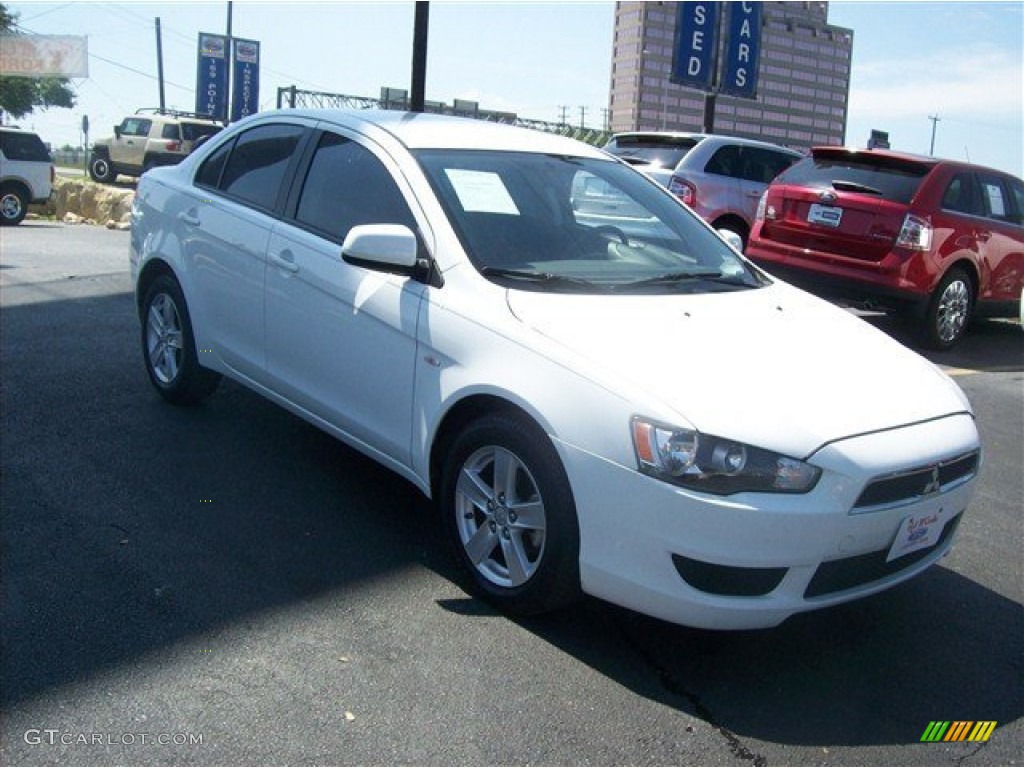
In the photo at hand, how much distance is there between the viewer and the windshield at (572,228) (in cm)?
391

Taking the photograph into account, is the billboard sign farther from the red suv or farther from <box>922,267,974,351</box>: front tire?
<box>922,267,974,351</box>: front tire

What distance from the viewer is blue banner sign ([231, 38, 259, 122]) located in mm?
28383

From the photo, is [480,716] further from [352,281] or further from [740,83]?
[740,83]

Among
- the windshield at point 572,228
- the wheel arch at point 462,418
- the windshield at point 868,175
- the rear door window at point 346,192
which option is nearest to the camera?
the wheel arch at point 462,418

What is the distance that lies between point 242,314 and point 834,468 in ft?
9.70

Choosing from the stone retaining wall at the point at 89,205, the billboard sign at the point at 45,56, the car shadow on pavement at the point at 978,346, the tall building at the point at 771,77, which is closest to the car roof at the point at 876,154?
the car shadow on pavement at the point at 978,346

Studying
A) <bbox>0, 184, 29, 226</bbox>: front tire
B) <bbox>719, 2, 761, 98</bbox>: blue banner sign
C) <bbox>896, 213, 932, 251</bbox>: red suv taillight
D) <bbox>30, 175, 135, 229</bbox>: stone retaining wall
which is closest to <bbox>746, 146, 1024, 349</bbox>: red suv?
<bbox>896, 213, 932, 251</bbox>: red suv taillight

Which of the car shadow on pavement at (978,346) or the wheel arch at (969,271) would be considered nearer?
the wheel arch at (969,271)

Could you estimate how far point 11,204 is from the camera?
1852 centimetres

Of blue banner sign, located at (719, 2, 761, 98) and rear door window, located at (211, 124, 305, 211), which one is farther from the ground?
blue banner sign, located at (719, 2, 761, 98)

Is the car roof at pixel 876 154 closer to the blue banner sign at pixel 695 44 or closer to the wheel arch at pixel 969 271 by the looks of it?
the wheel arch at pixel 969 271

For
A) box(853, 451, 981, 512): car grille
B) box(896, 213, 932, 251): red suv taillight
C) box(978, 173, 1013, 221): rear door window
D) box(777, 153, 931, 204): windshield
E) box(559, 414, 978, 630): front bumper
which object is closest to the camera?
box(559, 414, 978, 630): front bumper

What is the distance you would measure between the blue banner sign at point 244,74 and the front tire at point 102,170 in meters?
4.44

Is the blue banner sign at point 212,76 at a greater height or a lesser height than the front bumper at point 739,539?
greater
